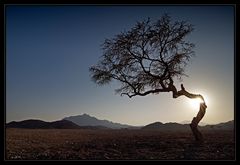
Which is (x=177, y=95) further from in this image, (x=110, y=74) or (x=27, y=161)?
(x=27, y=161)

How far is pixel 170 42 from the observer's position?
21.5 metres

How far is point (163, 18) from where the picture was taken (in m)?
20.6

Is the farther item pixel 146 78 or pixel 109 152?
pixel 146 78

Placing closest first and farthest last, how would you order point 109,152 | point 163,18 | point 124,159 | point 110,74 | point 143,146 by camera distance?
1. point 124,159
2. point 109,152
3. point 143,146
4. point 163,18
5. point 110,74

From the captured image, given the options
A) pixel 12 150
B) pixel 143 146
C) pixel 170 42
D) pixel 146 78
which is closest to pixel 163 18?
pixel 170 42

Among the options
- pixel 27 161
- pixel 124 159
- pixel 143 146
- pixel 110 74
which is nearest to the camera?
pixel 27 161

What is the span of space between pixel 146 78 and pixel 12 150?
9196mm

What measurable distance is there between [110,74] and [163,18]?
4728 millimetres

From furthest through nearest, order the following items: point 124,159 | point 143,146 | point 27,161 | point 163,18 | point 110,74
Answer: point 110,74
point 163,18
point 143,146
point 124,159
point 27,161

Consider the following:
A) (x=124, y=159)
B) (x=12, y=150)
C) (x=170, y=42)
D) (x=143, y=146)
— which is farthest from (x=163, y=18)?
(x=12, y=150)

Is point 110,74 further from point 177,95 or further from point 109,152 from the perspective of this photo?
point 109,152

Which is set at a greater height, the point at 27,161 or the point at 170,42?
the point at 170,42

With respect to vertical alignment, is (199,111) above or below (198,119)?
above

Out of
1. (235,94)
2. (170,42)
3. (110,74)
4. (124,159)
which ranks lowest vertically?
(124,159)
